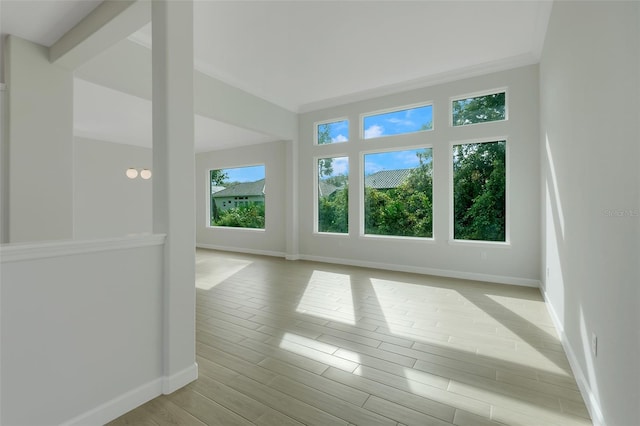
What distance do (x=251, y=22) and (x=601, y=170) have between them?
3429 mm

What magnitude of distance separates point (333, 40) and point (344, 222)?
339 centimetres

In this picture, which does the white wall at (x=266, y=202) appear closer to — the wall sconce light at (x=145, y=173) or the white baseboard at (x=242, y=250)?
the white baseboard at (x=242, y=250)

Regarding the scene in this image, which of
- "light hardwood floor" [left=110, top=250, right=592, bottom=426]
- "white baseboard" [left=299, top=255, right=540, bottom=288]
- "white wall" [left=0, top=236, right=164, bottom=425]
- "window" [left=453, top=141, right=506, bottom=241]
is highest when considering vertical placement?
"window" [left=453, top=141, right=506, bottom=241]

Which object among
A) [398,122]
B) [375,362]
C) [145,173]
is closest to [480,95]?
[398,122]

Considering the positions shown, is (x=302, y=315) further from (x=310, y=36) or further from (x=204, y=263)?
(x=204, y=263)

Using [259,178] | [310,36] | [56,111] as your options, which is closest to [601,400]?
[310,36]

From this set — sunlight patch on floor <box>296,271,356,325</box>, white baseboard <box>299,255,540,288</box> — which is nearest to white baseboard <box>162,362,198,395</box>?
sunlight patch on floor <box>296,271,356,325</box>

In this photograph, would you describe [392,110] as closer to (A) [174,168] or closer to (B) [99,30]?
(B) [99,30]

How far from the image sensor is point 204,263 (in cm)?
635

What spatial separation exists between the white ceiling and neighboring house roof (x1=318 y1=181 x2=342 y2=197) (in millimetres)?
1778

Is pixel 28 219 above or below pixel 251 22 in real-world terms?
below

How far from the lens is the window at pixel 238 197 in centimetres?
778

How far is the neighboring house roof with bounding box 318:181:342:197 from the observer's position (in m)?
6.31

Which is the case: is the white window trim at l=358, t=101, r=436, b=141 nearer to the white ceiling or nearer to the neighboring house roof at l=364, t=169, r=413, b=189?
the white ceiling
